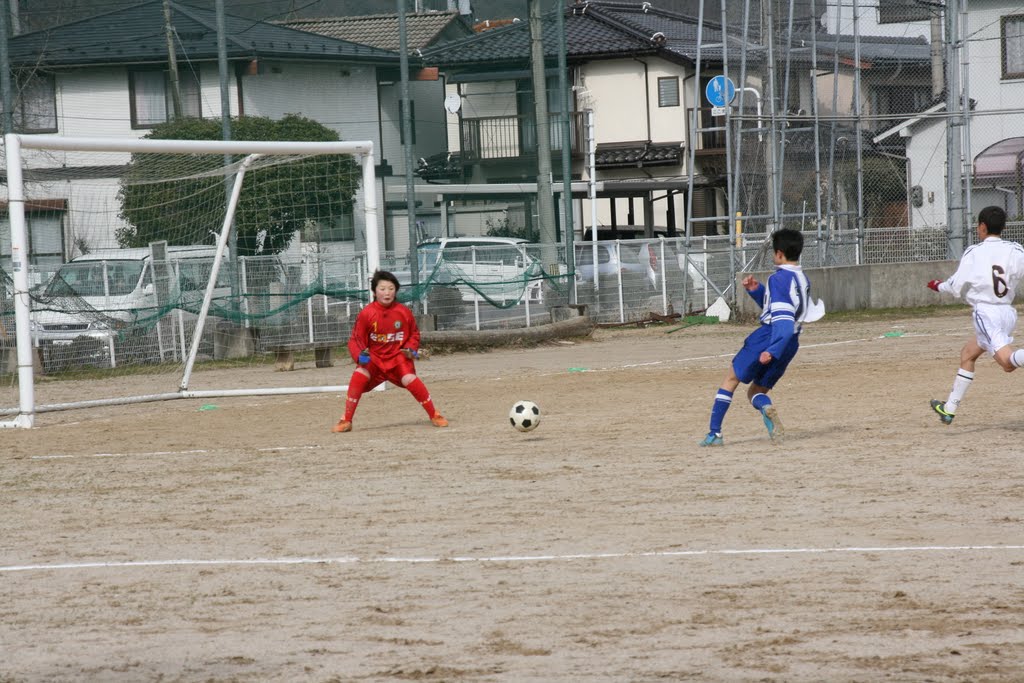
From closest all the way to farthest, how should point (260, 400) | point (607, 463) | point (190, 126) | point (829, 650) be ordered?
point (829, 650) → point (607, 463) → point (260, 400) → point (190, 126)

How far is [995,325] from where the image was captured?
31.7ft

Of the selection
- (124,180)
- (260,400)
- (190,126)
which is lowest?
(260,400)

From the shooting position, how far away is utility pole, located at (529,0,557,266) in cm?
2306

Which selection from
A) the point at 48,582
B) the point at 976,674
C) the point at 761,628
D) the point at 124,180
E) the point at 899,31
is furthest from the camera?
the point at 899,31

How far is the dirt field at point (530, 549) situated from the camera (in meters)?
4.65

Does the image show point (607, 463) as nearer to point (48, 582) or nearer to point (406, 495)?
point (406, 495)

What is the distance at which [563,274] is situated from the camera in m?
23.8

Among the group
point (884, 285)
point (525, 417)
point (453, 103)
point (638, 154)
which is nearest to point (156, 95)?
point (453, 103)

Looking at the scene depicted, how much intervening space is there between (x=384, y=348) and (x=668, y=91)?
94.4 feet

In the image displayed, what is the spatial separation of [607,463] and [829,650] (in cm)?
450

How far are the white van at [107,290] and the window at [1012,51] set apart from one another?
52.9 feet

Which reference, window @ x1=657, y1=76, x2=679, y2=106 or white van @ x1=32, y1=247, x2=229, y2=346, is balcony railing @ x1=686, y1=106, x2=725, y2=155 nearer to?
window @ x1=657, y1=76, x2=679, y2=106

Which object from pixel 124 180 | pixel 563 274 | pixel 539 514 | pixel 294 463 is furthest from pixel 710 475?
pixel 563 274

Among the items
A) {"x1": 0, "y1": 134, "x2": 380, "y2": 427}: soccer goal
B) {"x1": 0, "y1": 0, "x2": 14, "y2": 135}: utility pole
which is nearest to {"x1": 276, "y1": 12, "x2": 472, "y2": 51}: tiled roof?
{"x1": 0, "y1": 134, "x2": 380, "y2": 427}: soccer goal
